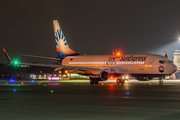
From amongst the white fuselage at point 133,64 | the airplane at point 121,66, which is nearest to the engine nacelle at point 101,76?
the airplane at point 121,66

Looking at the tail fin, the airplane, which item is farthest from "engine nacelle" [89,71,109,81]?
the tail fin

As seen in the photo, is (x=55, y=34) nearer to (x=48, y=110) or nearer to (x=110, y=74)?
(x=110, y=74)

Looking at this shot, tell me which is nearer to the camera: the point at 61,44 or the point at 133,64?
the point at 133,64

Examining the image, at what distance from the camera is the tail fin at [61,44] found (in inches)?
2453

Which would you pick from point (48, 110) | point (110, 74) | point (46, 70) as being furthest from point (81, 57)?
point (46, 70)

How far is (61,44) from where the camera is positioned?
6350 centimetres

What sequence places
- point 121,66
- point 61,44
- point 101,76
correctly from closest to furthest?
1. point 101,76
2. point 121,66
3. point 61,44

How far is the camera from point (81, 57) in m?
58.8

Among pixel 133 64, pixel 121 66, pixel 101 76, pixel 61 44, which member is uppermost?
pixel 61 44

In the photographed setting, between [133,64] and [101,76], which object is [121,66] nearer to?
[133,64]

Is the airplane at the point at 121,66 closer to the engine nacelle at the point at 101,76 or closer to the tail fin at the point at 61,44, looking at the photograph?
the engine nacelle at the point at 101,76

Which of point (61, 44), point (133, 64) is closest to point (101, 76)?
point (133, 64)

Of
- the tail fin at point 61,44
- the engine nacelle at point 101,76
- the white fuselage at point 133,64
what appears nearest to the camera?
the white fuselage at point 133,64

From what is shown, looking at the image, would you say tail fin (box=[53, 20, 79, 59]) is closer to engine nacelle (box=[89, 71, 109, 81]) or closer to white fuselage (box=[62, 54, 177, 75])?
white fuselage (box=[62, 54, 177, 75])
